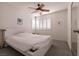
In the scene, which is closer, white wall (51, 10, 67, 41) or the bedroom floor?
the bedroom floor

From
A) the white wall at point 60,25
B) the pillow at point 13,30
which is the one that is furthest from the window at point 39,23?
the pillow at point 13,30

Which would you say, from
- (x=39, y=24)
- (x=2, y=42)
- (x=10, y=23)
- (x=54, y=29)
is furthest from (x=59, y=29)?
(x=2, y=42)

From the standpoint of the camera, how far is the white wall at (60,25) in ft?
18.5

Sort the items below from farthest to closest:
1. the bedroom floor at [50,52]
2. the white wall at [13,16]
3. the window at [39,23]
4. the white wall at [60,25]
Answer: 1. the white wall at [60,25]
2. the window at [39,23]
3. the white wall at [13,16]
4. the bedroom floor at [50,52]

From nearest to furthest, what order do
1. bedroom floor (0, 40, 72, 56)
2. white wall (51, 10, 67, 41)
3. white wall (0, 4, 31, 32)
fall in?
bedroom floor (0, 40, 72, 56) → white wall (0, 4, 31, 32) → white wall (51, 10, 67, 41)

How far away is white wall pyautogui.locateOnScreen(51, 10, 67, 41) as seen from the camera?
5.64 meters

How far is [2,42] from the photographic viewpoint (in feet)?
13.6

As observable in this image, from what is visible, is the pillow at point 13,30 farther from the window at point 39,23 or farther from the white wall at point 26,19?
the window at point 39,23

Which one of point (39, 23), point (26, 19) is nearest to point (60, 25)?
point (39, 23)

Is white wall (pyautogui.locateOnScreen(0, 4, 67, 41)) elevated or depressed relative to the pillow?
elevated

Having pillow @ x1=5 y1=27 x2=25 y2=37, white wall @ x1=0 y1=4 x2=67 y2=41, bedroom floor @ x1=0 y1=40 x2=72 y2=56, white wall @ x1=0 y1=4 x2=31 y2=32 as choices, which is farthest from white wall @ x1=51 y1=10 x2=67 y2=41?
pillow @ x1=5 y1=27 x2=25 y2=37

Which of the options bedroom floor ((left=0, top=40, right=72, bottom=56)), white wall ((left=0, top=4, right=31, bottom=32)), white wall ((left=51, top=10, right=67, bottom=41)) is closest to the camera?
bedroom floor ((left=0, top=40, right=72, bottom=56))

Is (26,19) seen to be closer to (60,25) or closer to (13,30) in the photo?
(13,30)

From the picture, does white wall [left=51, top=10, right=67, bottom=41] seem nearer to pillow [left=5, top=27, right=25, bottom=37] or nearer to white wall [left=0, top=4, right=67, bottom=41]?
white wall [left=0, top=4, right=67, bottom=41]
